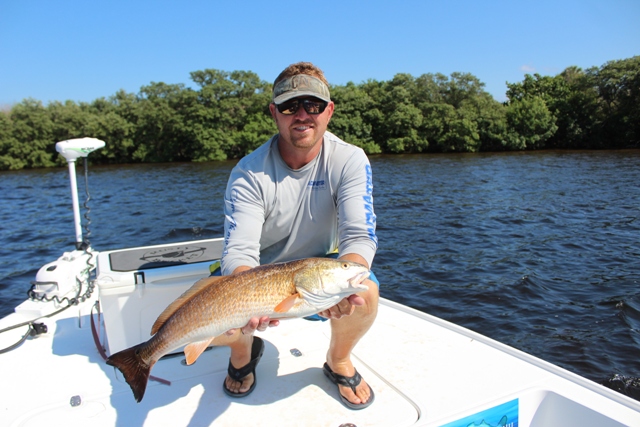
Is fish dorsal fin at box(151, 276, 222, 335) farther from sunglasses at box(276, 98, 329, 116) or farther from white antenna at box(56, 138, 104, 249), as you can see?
white antenna at box(56, 138, 104, 249)

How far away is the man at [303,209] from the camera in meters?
2.80

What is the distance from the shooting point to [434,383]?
9.62 feet

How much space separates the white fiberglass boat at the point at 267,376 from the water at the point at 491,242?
2898mm

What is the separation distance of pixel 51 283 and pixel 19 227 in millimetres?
13253

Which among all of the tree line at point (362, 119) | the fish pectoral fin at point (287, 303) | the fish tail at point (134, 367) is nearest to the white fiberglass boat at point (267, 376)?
the fish tail at point (134, 367)

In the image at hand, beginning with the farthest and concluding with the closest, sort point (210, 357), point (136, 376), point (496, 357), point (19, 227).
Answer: point (19, 227) → point (210, 357) → point (496, 357) → point (136, 376)

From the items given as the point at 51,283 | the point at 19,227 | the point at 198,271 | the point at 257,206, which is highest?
the point at 257,206

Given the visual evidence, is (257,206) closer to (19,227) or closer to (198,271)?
(198,271)

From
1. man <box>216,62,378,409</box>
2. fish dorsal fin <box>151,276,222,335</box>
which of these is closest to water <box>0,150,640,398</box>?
man <box>216,62,378,409</box>

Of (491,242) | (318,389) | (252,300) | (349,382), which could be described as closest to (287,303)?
(252,300)

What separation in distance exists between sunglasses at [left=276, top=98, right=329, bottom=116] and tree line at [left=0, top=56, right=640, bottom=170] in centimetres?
4242

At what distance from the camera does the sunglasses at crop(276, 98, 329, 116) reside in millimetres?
2881

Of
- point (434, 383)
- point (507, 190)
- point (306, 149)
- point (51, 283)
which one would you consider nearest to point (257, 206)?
point (306, 149)

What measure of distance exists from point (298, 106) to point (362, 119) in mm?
47348
